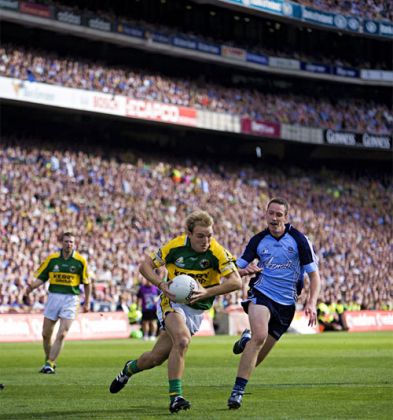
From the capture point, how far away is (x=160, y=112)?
5409 centimetres

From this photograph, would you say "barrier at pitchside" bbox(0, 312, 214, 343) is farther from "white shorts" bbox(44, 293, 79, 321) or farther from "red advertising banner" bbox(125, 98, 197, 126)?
"red advertising banner" bbox(125, 98, 197, 126)

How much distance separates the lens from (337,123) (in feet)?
215

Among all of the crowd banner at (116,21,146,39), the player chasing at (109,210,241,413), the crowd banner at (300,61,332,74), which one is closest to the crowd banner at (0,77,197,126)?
the crowd banner at (116,21,146,39)

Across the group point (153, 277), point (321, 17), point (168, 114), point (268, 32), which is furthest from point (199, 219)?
point (268, 32)

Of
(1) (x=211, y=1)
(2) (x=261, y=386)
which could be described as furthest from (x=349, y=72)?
(2) (x=261, y=386)

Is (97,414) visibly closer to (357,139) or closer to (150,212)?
(150,212)

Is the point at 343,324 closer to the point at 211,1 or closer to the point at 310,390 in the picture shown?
the point at 211,1

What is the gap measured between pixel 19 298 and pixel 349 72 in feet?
123

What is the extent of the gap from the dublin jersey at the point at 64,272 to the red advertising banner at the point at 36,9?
104ft

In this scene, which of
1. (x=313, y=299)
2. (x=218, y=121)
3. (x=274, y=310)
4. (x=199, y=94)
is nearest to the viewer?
(x=313, y=299)

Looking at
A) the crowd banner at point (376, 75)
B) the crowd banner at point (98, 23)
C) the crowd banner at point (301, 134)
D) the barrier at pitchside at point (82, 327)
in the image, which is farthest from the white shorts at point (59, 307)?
the crowd banner at point (376, 75)

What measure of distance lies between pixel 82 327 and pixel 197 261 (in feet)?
76.3

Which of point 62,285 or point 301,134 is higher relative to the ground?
point 301,134

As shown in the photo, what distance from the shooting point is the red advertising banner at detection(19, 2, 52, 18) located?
1907 inches
